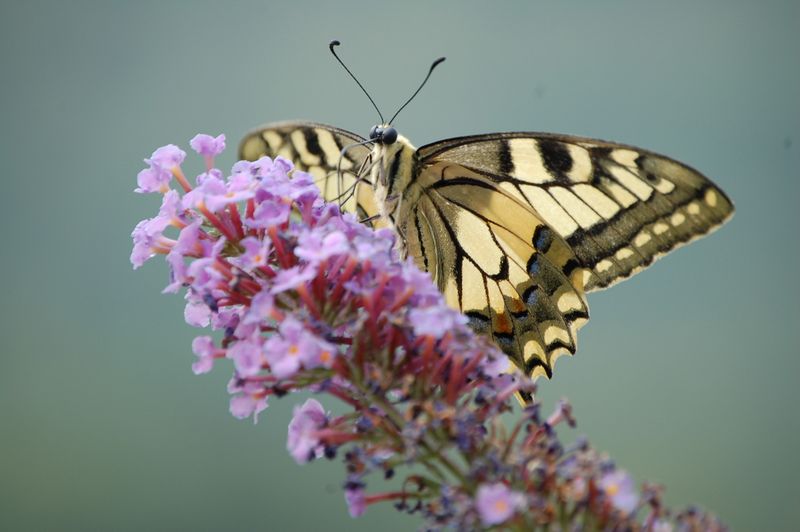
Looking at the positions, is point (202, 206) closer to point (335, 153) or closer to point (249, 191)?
point (249, 191)

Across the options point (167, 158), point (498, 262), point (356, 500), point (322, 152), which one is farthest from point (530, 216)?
point (356, 500)

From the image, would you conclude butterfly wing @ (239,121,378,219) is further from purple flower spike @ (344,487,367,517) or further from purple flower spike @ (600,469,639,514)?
purple flower spike @ (600,469,639,514)

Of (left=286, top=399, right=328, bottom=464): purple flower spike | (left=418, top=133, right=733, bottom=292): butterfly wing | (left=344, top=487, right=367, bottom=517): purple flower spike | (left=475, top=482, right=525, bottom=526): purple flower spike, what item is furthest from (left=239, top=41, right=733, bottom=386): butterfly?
(left=475, top=482, right=525, bottom=526): purple flower spike

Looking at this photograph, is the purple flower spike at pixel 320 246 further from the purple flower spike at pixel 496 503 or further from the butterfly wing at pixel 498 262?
the butterfly wing at pixel 498 262

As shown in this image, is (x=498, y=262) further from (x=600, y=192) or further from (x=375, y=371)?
(x=375, y=371)

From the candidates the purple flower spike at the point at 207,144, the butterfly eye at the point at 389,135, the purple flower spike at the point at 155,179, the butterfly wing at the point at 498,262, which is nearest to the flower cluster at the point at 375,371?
the purple flower spike at the point at 155,179

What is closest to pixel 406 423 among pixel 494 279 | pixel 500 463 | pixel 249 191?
pixel 500 463

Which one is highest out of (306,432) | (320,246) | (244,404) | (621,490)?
(320,246)
